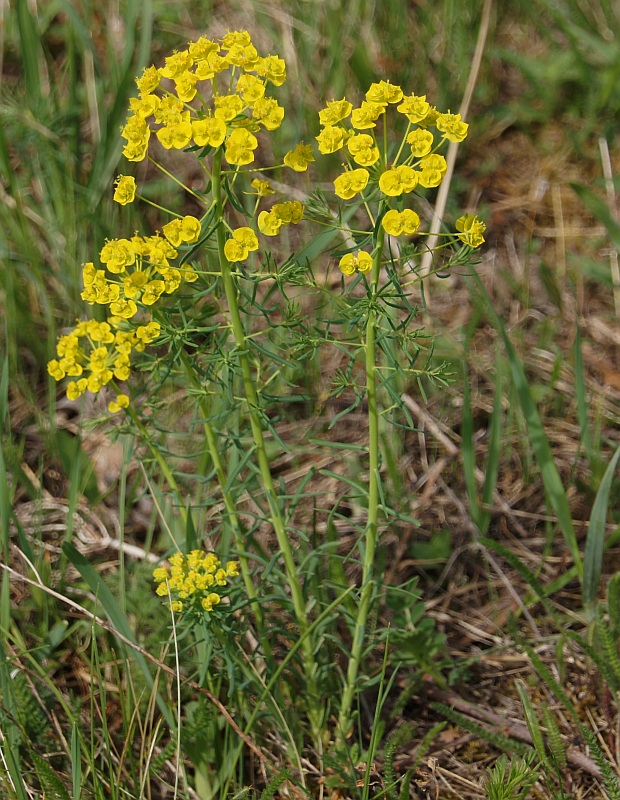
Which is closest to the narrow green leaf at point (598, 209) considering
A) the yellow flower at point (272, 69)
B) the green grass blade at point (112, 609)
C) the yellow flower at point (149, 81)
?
the yellow flower at point (272, 69)

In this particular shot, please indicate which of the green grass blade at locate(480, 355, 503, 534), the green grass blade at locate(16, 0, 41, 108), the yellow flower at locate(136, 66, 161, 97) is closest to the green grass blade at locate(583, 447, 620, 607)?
the green grass blade at locate(480, 355, 503, 534)

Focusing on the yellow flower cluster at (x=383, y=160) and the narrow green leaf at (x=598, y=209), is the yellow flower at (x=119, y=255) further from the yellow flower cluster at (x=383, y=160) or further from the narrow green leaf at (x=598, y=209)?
the narrow green leaf at (x=598, y=209)

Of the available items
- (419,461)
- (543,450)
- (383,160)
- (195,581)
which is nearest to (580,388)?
(543,450)

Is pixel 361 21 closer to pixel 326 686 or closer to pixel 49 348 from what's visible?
pixel 49 348

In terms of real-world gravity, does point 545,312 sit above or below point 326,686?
above

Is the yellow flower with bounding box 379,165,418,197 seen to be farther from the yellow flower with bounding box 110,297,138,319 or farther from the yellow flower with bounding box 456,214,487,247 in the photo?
the yellow flower with bounding box 110,297,138,319

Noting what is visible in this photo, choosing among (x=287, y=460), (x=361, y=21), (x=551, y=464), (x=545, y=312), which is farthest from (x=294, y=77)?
(x=551, y=464)
